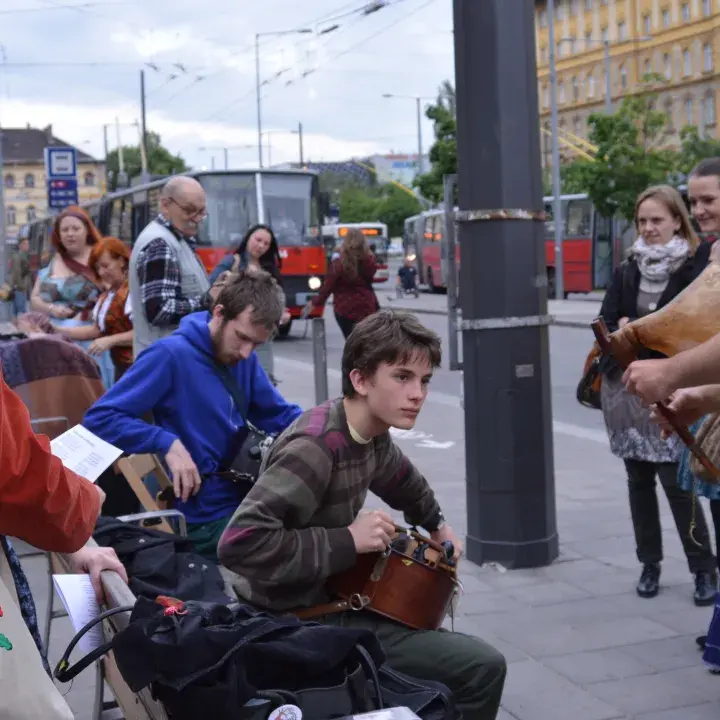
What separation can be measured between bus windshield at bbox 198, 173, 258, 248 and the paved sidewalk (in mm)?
15710

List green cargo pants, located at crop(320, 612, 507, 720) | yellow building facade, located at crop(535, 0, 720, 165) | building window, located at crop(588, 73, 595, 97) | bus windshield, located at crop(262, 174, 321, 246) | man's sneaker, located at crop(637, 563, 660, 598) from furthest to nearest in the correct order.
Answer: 1. building window, located at crop(588, 73, 595, 97)
2. yellow building facade, located at crop(535, 0, 720, 165)
3. bus windshield, located at crop(262, 174, 321, 246)
4. man's sneaker, located at crop(637, 563, 660, 598)
5. green cargo pants, located at crop(320, 612, 507, 720)

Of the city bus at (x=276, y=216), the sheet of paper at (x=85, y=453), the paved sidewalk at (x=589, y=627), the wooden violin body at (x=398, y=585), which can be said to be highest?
the city bus at (x=276, y=216)

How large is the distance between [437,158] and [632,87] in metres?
33.8

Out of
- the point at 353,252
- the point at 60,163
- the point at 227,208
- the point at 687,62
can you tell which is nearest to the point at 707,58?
the point at 687,62

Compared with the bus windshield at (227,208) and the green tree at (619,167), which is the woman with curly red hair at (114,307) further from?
the green tree at (619,167)

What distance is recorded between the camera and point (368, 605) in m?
3.06

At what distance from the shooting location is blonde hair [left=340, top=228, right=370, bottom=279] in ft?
43.1

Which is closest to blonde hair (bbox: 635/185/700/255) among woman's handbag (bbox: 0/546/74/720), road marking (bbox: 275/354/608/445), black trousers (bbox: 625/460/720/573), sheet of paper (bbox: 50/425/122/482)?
black trousers (bbox: 625/460/720/573)

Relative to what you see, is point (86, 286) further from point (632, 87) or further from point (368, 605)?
point (632, 87)

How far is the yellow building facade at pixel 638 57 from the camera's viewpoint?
2699 inches

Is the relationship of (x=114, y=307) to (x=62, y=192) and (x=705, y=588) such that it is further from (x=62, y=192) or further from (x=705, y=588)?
(x=62, y=192)

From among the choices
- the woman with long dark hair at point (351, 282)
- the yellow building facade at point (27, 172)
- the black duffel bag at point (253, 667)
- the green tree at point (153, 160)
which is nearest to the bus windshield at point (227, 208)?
the woman with long dark hair at point (351, 282)

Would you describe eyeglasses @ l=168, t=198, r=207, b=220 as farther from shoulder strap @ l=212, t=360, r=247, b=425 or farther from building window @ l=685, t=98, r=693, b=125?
building window @ l=685, t=98, r=693, b=125

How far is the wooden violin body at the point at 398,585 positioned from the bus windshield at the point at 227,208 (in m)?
20.2
